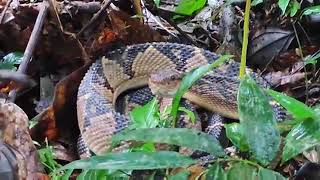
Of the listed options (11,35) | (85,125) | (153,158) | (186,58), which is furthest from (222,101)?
(153,158)

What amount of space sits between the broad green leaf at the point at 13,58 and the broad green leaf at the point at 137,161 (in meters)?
2.38

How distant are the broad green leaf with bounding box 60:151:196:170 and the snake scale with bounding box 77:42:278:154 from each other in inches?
64.9

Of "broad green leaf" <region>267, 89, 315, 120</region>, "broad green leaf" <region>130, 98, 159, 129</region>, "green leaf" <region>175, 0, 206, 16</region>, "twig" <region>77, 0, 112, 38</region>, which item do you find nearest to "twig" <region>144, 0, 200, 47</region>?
"green leaf" <region>175, 0, 206, 16</region>

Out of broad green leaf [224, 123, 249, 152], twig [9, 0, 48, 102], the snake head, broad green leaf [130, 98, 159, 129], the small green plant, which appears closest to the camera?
broad green leaf [224, 123, 249, 152]

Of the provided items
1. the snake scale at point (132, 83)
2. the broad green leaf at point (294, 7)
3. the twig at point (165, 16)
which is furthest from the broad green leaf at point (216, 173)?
the twig at point (165, 16)

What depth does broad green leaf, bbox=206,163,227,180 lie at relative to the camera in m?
1.67

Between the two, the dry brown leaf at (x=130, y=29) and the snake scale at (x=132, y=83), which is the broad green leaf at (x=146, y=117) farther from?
the dry brown leaf at (x=130, y=29)

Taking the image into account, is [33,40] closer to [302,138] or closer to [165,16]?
[165,16]

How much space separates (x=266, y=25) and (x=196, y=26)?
1.72 feet

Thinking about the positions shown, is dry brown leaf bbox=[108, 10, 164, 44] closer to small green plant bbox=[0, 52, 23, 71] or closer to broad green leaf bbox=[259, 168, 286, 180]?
small green plant bbox=[0, 52, 23, 71]

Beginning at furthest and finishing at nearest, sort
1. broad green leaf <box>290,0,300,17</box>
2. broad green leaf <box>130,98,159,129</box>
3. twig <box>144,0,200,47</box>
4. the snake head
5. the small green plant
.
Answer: twig <box>144,0,200,47</box>, broad green leaf <box>290,0,300,17</box>, the small green plant, the snake head, broad green leaf <box>130,98,159,129</box>

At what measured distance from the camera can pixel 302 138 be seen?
177cm

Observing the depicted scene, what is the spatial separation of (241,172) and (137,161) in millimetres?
259

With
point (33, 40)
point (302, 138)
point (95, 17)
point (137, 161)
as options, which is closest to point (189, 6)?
point (95, 17)
